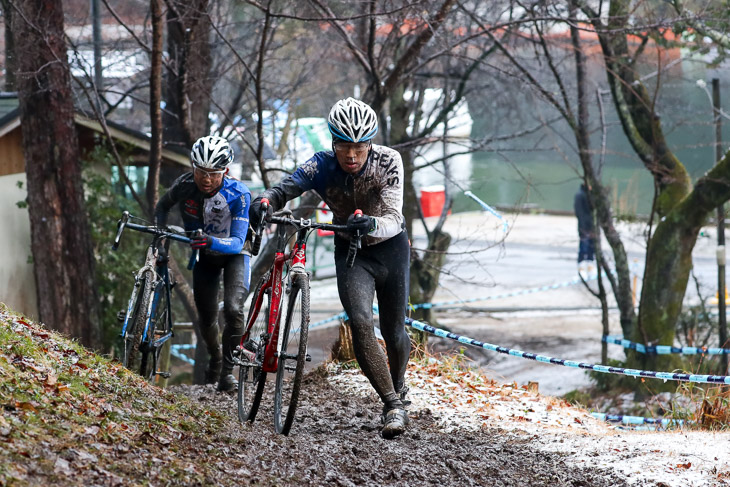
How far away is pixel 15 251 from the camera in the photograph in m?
14.8

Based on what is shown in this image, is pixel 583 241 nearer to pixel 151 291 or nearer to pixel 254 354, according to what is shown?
pixel 151 291

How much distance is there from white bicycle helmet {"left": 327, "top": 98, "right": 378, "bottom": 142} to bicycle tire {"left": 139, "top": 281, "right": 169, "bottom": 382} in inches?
99.3

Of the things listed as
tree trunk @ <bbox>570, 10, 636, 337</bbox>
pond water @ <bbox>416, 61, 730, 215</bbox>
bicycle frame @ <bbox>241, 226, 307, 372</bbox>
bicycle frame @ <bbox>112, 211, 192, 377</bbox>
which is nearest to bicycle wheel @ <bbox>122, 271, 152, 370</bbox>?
bicycle frame @ <bbox>112, 211, 192, 377</bbox>

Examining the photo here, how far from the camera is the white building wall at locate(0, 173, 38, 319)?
47.6ft

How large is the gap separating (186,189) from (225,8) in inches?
343

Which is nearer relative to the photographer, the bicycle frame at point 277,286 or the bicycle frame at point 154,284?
the bicycle frame at point 277,286

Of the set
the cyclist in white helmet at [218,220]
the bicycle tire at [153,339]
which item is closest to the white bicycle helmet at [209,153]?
the cyclist in white helmet at [218,220]

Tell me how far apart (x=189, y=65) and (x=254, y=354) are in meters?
7.32

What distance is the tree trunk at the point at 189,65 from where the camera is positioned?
1214cm

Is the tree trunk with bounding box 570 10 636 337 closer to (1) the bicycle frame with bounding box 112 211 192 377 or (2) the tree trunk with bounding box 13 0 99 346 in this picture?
(2) the tree trunk with bounding box 13 0 99 346

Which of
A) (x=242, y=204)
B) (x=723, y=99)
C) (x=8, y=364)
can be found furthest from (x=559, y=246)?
(x=8, y=364)

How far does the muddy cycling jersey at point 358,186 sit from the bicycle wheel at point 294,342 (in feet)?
1.72

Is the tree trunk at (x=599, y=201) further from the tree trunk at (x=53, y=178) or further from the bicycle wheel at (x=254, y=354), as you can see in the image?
the bicycle wheel at (x=254, y=354)

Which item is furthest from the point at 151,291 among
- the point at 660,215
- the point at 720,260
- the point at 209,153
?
the point at 720,260
